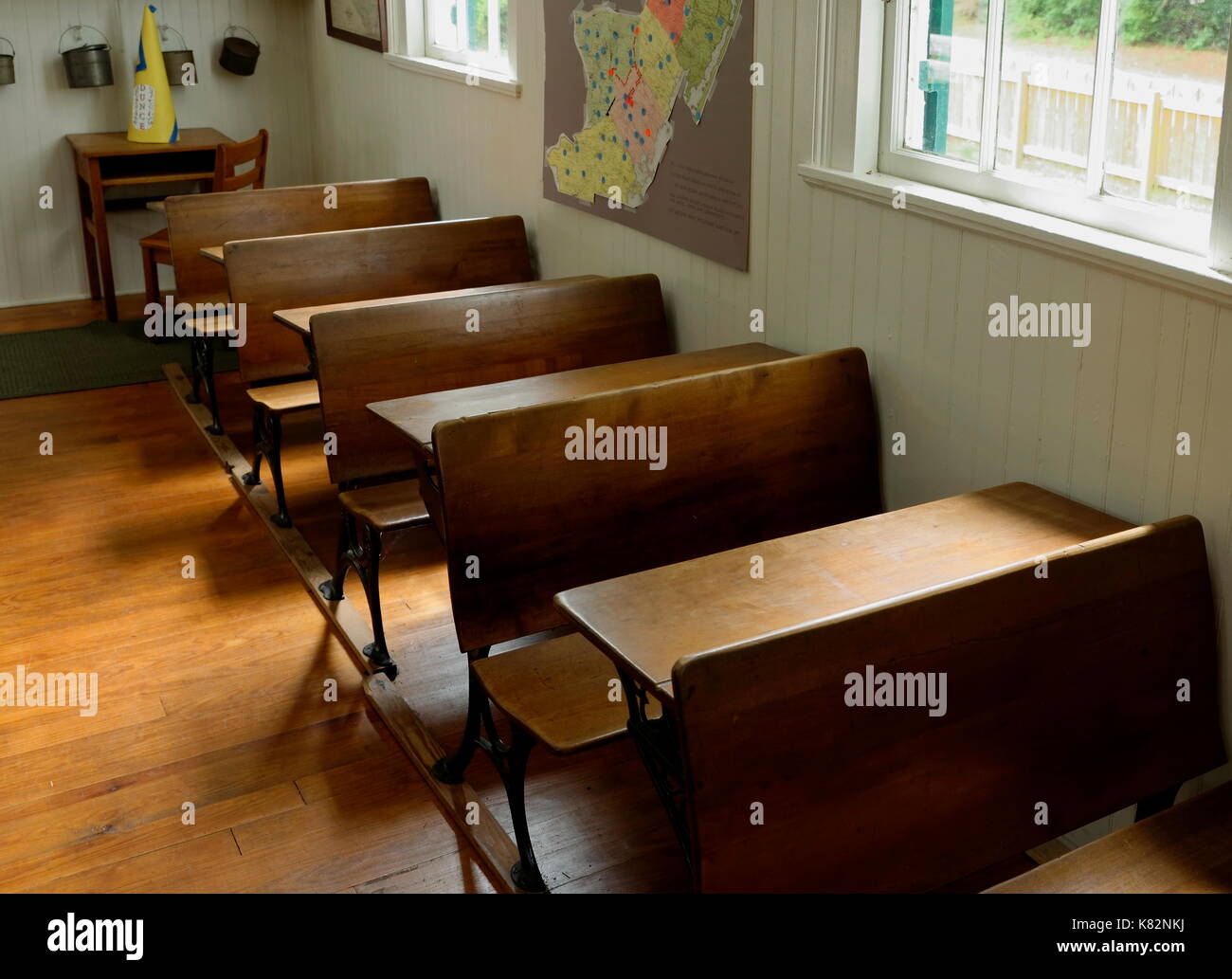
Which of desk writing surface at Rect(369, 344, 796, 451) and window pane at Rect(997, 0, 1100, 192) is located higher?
window pane at Rect(997, 0, 1100, 192)

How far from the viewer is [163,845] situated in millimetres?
2535

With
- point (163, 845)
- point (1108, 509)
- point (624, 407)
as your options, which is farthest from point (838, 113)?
point (163, 845)

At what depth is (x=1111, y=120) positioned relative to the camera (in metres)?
2.27

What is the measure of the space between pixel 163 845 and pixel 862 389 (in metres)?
1.71

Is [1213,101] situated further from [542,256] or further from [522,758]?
[542,256]

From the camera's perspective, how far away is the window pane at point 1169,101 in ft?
6.79

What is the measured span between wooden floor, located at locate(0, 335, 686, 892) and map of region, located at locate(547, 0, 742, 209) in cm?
123

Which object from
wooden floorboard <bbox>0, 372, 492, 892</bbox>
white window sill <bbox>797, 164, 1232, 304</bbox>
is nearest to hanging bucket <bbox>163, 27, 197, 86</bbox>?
wooden floorboard <bbox>0, 372, 492, 892</bbox>

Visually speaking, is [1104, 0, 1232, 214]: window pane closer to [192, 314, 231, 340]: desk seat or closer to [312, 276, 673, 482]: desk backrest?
[312, 276, 673, 482]: desk backrest

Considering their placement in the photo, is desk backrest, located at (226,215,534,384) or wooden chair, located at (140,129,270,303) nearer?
desk backrest, located at (226,215,534,384)

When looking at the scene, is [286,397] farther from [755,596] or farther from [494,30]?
[755,596]

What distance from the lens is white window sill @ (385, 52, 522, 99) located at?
4.37m

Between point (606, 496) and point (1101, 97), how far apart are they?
3.84 ft

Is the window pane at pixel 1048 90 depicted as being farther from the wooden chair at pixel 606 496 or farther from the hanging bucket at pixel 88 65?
the hanging bucket at pixel 88 65
